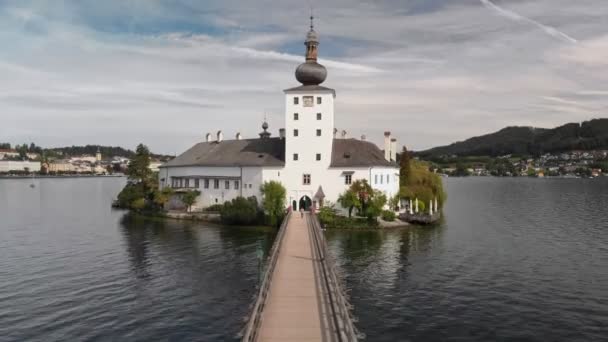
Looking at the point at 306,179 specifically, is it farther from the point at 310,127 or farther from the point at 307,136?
the point at 310,127

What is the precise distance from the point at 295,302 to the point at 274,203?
30.0 meters

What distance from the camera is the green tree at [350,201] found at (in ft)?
158

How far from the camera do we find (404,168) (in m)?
61.3

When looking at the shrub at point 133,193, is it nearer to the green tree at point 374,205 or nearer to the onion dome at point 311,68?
the onion dome at point 311,68

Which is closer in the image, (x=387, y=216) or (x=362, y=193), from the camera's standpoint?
(x=362, y=193)

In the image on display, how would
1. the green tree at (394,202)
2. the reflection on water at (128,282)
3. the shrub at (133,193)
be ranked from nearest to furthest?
the reflection on water at (128,282), the green tree at (394,202), the shrub at (133,193)

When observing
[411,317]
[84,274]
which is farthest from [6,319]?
[411,317]

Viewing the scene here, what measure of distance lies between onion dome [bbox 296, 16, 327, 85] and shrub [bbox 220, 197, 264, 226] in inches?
562

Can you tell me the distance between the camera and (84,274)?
31203mm

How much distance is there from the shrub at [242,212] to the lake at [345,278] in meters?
1.80

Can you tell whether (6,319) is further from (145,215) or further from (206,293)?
(145,215)

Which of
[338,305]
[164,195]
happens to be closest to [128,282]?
[338,305]

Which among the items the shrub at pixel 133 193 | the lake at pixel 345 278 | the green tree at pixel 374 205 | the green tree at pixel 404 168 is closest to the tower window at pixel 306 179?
the green tree at pixel 374 205

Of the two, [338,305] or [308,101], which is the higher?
[308,101]
